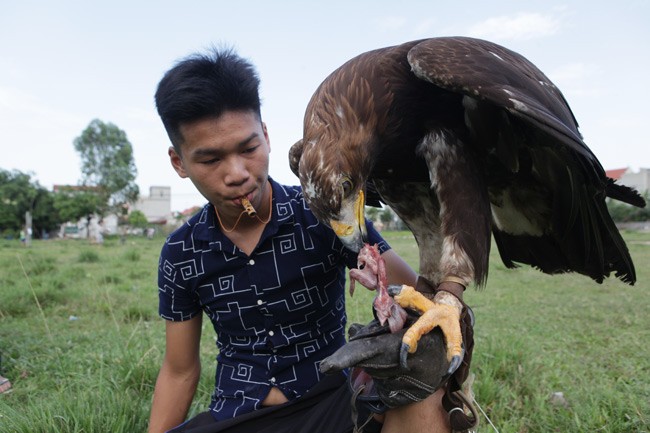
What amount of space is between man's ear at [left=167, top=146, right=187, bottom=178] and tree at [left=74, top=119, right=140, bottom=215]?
43640 millimetres

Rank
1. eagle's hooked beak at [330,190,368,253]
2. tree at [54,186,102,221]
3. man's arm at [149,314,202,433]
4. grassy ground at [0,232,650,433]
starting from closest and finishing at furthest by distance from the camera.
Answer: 1. eagle's hooked beak at [330,190,368,253]
2. man's arm at [149,314,202,433]
3. grassy ground at [0,232,650,433]
4. tree at [54,186,102,221]

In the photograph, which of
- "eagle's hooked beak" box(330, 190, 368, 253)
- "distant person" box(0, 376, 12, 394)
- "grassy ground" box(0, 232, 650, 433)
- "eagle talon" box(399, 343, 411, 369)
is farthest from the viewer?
"distant person" box(0, 376, 12, 394)

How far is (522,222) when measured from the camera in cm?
244

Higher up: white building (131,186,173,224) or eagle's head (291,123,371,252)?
eagle's head (291,123,371,252)

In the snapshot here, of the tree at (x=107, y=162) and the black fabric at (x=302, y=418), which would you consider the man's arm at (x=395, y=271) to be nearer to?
the black fabric at (x=302, y=418)

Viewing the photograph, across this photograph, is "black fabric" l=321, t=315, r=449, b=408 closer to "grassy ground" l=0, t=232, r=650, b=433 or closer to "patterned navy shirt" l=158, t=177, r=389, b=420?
"patterned navy shirt" l=158, t=177, r=389, b=420

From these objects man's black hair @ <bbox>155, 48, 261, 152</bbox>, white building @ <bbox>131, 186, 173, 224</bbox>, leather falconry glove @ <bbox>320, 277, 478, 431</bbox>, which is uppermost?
man's black hair @ <bbox>155, 48, 261, 152</bbox>

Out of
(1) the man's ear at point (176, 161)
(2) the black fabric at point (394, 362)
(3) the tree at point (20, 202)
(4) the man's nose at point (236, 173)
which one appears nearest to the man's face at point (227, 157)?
(4) the man's nose at point (236, 173)

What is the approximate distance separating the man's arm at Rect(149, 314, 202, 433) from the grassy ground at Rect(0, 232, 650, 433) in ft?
1.13

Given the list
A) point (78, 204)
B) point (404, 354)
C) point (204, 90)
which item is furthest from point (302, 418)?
point (78, 204)

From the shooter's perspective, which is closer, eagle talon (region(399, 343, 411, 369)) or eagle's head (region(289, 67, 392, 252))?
eagle talon (region(399, 343, 411, 369))

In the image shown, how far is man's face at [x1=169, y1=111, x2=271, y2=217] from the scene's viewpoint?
188cm

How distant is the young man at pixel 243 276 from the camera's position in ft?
6.23

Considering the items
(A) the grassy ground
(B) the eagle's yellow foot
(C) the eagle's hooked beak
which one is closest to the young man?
(C) the eagle's hooked beak
